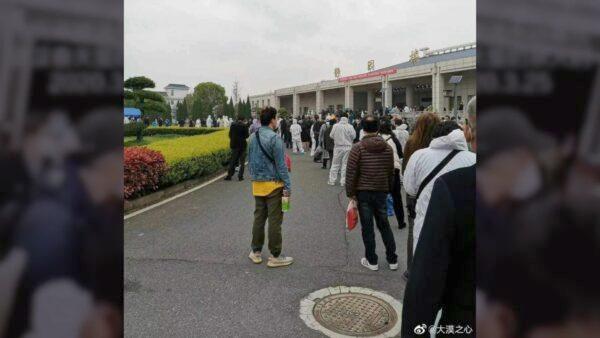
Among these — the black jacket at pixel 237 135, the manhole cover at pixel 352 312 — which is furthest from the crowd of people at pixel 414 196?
the black jacket at pixel 237 135

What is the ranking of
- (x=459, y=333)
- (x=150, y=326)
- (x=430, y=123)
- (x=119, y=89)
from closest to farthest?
(x=119, y=89)
(x=459, y=333)
(x=150, y=326)
(x=430, y=123)

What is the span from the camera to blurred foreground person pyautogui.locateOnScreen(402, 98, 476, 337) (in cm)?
150

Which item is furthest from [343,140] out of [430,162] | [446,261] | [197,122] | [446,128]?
[197,122]

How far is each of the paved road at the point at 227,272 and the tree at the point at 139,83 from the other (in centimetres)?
1988

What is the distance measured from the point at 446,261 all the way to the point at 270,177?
341 cm

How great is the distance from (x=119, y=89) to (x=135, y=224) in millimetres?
6121

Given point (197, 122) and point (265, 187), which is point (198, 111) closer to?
point (197, 122)

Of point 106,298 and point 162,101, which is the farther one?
point 162,101

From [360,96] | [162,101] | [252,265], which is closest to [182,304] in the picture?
[252,265]

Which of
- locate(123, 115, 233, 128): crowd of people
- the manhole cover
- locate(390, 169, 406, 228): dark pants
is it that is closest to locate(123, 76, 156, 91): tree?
locate(123, 115, 233, 128): crowd of people

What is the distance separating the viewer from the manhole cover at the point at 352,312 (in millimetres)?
3514

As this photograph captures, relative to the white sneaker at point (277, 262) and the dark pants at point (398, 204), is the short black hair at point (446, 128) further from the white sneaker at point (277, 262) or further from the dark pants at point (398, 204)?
the dark pants at point (398, 204)

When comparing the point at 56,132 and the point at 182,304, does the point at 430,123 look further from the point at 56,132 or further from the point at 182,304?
the point at 56,132

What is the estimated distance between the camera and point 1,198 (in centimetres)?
92
